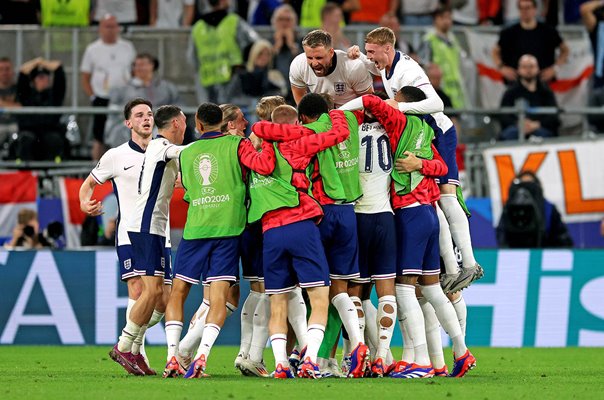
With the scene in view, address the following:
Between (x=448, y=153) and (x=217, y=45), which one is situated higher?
(x=217, y=45)

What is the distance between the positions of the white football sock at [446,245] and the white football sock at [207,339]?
235 cm

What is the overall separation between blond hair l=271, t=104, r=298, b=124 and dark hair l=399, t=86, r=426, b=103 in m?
1.02

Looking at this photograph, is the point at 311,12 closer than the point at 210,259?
No

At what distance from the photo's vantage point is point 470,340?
17094mm

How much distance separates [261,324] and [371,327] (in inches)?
40.0

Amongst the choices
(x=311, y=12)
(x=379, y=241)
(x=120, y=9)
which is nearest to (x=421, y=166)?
(x=379, y=241)

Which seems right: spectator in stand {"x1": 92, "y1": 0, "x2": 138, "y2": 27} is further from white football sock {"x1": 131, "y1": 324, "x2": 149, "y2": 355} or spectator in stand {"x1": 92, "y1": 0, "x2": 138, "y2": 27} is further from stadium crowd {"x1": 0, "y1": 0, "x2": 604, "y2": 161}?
white football sock {"x1": 131, "y1": 324, "x2": 149, "y2": 355}

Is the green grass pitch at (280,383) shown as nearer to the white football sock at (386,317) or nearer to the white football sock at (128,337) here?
the white football sock at (128,337)

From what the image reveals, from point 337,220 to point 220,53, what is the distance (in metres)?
9.02

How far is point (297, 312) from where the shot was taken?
11656mm

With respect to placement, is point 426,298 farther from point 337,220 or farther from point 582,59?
point 582,59

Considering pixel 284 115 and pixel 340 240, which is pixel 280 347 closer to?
pixel 340 240

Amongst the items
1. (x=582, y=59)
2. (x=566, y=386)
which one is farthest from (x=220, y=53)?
(x=566, y=386)

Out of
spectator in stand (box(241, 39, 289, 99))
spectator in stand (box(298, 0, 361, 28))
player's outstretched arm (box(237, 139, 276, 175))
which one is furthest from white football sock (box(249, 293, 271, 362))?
spectator in stand (box(298, 0, 361, 28))
